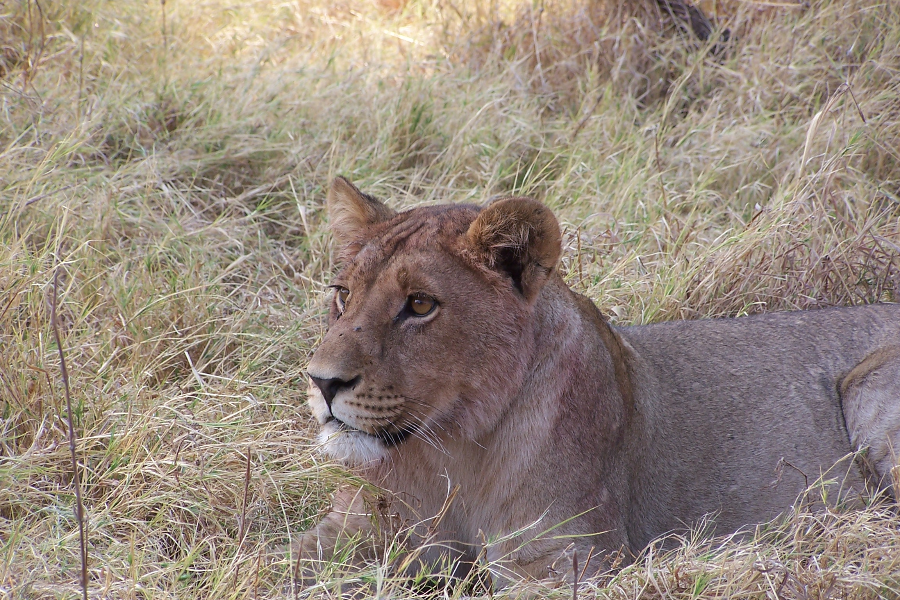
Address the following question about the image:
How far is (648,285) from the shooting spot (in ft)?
17.1

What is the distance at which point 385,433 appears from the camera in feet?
10.5

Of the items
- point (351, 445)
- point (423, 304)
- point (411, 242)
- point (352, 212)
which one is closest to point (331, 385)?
point (351, 445)

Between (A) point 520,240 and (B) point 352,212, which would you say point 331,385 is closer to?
(A) point 520,240

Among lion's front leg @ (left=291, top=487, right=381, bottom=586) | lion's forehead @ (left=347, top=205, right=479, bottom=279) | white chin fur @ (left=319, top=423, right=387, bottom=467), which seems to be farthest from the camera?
lion's front leg @ (left=291, top=487, right=381, bottom=586)

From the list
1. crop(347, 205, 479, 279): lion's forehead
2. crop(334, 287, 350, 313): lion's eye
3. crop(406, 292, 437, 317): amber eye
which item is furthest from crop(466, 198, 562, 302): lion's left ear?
crop(334, 287, 350, 313): lion's eye

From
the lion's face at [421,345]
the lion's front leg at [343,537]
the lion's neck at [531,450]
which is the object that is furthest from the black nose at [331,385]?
the lion's front leg at [343,537]

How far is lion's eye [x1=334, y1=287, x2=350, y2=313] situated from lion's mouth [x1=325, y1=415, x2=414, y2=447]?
425mm

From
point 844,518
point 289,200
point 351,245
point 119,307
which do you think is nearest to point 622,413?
point 844,518

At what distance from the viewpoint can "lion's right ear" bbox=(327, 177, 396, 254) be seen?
3.70 m

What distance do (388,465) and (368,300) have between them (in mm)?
635

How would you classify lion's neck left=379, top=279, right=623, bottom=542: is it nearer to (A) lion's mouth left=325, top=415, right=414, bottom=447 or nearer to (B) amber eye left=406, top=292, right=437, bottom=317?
(A) lion's mouth left=325, top=415, right=414, bottom=447

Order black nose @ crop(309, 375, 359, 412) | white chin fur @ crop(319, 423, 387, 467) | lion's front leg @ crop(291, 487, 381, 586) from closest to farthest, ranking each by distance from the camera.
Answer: black nose @ crop(309, 375, 359, 412) < white chin fur @ crop(319, 423, 387, 467) < lion's front leg @ crop(291, 487, 381, 586)

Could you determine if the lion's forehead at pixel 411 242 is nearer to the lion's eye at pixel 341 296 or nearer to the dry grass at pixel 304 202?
the lion's eye at pixel 341 296

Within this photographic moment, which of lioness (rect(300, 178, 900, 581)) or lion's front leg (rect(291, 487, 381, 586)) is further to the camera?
lion's front leg (rect(291, 487, 381, 586))
